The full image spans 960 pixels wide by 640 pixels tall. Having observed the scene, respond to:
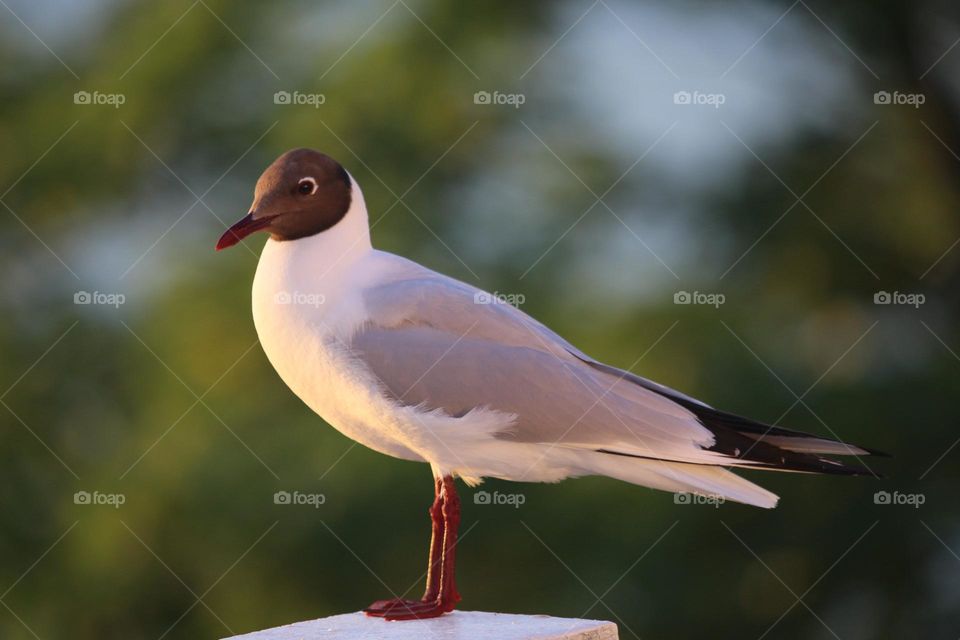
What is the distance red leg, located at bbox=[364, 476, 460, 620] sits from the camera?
324 cm

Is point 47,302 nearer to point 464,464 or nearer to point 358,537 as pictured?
point 358,537

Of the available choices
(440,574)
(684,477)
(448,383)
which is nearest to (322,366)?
(448,383)

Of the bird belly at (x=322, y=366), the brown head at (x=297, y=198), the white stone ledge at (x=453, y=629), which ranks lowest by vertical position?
the white stone ledge at (x=453, y=629)

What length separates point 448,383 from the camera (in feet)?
10.1

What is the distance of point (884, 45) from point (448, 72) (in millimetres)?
2105

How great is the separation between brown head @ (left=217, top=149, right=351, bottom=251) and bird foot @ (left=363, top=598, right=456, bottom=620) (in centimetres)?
86

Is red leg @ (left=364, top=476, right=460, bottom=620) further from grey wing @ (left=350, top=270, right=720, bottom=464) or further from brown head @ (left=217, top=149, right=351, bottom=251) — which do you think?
brown head @ (left=217, top=149, right=351, bottom=251)

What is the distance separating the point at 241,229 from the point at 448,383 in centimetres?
56

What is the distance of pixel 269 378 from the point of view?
21.2 feet

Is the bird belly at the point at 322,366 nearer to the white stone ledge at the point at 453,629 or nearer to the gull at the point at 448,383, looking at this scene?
the gull at the point at 448,383

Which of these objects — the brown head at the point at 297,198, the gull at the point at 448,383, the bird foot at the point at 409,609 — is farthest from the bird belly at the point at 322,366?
the bird foot at the point at 409,609

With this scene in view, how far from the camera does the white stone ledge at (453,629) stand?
2.97 meters

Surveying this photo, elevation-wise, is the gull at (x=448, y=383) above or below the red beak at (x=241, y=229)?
below

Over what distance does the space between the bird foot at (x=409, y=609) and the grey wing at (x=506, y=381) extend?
0.45 m
